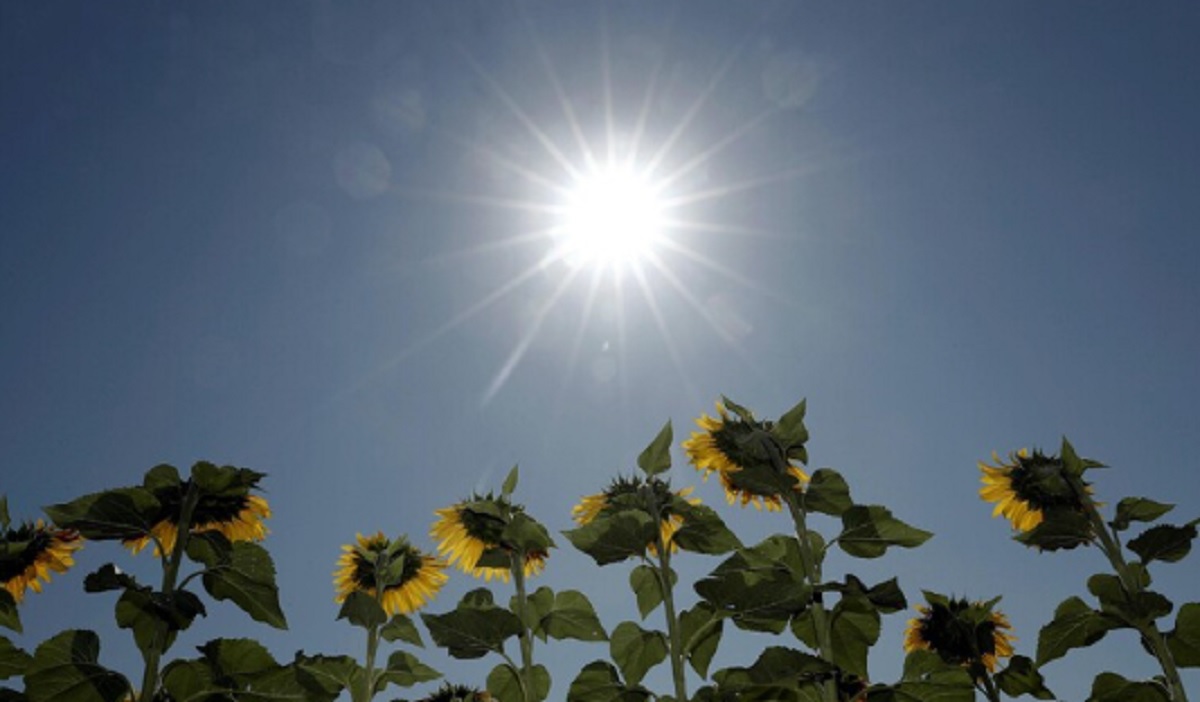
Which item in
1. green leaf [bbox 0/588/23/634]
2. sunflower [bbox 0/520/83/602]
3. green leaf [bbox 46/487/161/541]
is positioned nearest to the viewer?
green leaf [bbox 46/487/161/541]

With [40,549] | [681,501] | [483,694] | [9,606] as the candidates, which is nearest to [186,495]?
[9,606]

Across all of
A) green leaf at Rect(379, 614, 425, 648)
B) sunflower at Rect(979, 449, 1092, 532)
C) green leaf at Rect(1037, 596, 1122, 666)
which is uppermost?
sunflower at Rect(979, 449, 1092, 532)

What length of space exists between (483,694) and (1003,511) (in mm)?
4705

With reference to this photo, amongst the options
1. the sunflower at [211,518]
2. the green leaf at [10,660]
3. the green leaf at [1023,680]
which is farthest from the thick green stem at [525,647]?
the green leaf at [1023,680]

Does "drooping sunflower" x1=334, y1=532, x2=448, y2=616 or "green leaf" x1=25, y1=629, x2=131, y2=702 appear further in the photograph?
"drooping sunflower" x1=334, y1=532, x2=448, y2=616

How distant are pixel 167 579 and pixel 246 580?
11.1 inches

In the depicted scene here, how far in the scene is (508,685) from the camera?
4008mm

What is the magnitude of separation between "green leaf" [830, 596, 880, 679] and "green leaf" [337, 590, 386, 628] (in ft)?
8.85

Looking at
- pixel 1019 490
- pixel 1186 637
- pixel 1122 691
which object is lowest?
pixel 1122 691

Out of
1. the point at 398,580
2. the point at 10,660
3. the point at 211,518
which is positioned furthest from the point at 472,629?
the point at 398,580

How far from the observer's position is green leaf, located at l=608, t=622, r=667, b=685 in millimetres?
3451

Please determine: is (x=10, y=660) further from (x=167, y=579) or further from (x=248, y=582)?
(x=248, y=582)

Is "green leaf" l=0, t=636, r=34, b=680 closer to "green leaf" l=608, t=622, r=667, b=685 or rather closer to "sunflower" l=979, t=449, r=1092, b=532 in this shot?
"green leaf" l=608, t=622, r=667, b=685

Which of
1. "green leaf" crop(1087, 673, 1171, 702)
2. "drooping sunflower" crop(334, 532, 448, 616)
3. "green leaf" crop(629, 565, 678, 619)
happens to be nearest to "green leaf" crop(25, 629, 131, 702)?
"green leaf" crop(629, 565, 678, 619)
